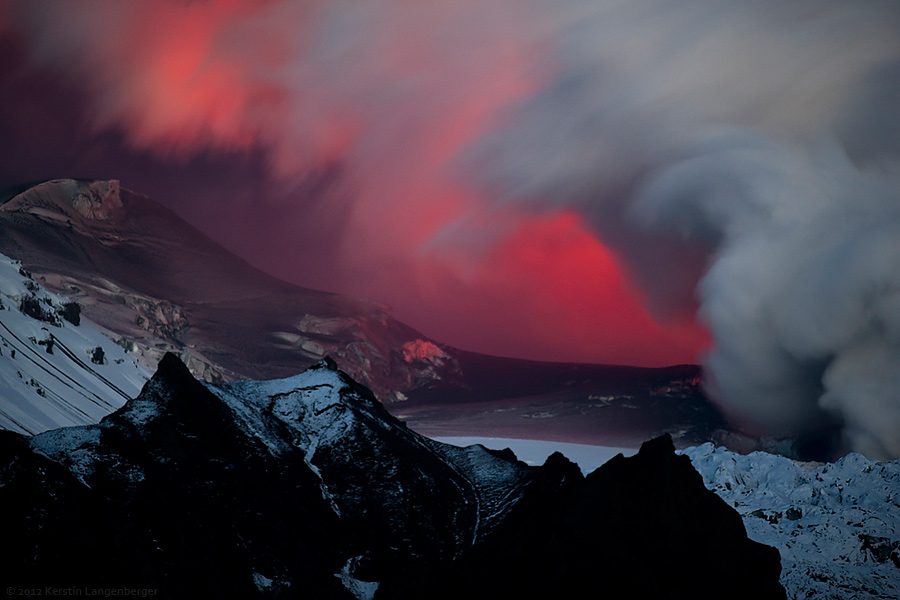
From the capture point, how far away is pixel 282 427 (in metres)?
132

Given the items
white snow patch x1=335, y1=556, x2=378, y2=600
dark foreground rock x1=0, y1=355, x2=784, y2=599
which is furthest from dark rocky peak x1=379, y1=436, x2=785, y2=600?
white snow patch x1=335, y1=556, x2=378, y2=600

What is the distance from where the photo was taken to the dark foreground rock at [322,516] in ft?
301

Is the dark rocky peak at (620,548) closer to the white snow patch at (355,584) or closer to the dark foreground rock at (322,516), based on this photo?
the dark foreground rock at (322,516)

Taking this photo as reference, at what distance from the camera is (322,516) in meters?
118

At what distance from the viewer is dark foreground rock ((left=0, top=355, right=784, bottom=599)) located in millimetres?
91875

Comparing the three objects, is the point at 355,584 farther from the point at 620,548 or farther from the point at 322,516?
the point at 620,548

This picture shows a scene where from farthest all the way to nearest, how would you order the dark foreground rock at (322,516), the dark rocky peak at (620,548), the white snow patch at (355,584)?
the white snow patch at (355,584)
the dark rocky peak at (620,548)
the dark foreground rock at (322,516)

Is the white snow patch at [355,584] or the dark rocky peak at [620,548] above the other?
the dark rocky peak at [620,548]

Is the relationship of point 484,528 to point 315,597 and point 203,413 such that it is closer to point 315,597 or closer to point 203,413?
point 315,597

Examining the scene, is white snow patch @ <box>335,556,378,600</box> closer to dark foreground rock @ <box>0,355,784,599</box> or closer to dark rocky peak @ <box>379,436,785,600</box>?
dark foreground rock @ <box>0,355,784,599</box>

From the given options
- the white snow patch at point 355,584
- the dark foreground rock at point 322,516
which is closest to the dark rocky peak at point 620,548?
the dark foreground rock at point 322,516

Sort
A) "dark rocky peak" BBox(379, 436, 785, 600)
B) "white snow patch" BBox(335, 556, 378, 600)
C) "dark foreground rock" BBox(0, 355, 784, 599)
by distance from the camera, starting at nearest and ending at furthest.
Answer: "dark foreground rock" BBox(0, 355, 784, 599), "dark rocky peak" BBox(379, 436, 785, 600), "white snow patch" BBox(335, 556, 378, 600)

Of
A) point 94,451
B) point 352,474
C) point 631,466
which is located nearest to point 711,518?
point 631,466

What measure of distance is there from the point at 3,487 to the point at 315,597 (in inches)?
1633
